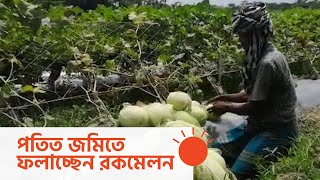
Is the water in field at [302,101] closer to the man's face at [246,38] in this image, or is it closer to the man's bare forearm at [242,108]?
the man's bare forearm at [242,108]

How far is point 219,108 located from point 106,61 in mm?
1098

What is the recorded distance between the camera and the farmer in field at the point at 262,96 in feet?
12.4

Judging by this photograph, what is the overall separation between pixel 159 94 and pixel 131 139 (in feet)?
5.78

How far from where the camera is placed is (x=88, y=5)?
17.4 meters

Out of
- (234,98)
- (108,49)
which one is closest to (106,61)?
(108,49)

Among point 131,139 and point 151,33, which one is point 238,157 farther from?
point 151,33

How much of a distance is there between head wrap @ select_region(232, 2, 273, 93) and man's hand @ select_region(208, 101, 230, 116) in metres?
0.25

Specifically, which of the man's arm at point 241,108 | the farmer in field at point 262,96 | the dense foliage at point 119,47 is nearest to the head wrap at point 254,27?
the farmer in field at point 262,96

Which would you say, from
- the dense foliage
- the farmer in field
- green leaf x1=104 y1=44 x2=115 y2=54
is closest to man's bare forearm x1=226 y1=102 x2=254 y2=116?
the farmer in field

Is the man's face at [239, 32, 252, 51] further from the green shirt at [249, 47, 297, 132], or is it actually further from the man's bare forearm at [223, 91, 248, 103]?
the man's bare forearm at [223, 91, 248, 103]

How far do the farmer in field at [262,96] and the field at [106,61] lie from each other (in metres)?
0.19

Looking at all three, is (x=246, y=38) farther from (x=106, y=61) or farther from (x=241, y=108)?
(x=106, y=61)

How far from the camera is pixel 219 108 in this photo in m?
3.95

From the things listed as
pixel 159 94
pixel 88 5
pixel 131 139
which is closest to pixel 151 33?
pixel 159 94
